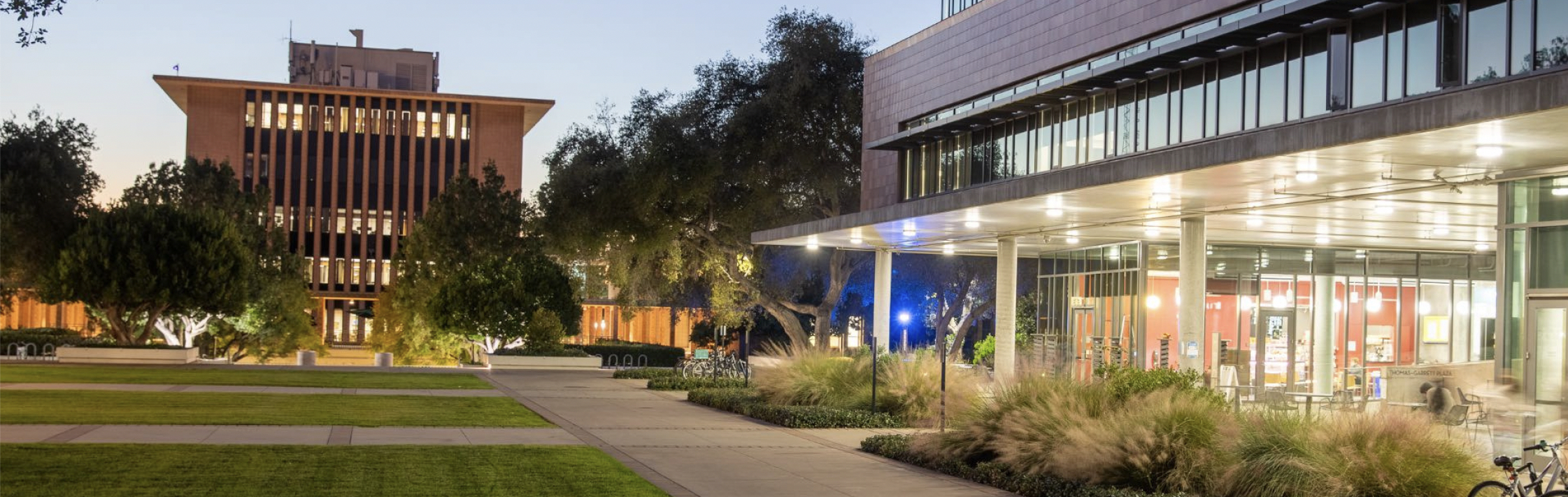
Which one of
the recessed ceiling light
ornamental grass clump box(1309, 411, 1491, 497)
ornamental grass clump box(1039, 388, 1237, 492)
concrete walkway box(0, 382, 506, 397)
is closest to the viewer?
ornamental grass clump box(1309, 411, 1491, 497)

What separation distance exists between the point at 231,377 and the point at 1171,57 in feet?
71.3

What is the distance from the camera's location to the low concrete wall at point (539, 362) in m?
42.8

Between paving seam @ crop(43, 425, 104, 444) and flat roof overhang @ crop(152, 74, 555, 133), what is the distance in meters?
74.8

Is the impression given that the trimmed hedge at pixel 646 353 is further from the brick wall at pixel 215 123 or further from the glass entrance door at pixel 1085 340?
the brick wall at pixel 215 123

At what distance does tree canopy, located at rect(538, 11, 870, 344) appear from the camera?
43.5 m

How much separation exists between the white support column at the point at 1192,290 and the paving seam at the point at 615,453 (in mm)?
8959

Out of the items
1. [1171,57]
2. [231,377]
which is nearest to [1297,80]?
[1171,57]

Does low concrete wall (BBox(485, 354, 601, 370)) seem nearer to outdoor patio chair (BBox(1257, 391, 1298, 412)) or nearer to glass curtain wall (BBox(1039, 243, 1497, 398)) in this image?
glass curtain wall (BBox(1039, 243, 1497, 398))

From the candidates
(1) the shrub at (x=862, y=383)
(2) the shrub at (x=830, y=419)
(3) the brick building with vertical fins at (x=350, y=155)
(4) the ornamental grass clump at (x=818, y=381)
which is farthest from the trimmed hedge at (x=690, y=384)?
(3) the brick building with vertical fins at (x=350, y=155)

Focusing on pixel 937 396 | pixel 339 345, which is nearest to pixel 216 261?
pixel 937 396

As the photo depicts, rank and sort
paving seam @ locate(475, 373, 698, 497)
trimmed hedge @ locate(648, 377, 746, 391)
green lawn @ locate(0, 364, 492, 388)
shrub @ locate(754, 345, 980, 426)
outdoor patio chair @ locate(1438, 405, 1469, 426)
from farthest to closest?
1. trimmed hedge @ locate(648, 377, 746, 391)
2. green lawn @ locate(0, 364, 492, 388)
3. shrub @ locate(754, 345, 980, 426)
4. outdoor patio chair @ locate(1438, 405, 1469, 426)
5. paving seam @ locate(475, 373, 698, 497)

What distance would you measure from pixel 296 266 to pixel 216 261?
9.94 metres

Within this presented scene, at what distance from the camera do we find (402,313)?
51031 millimetres

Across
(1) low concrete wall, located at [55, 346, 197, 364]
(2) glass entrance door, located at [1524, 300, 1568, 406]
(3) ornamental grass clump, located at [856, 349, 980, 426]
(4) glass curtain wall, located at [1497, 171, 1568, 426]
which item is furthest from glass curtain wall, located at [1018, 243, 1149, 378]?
(1) low concrete wall, located at [55, 346, 197, 364]
